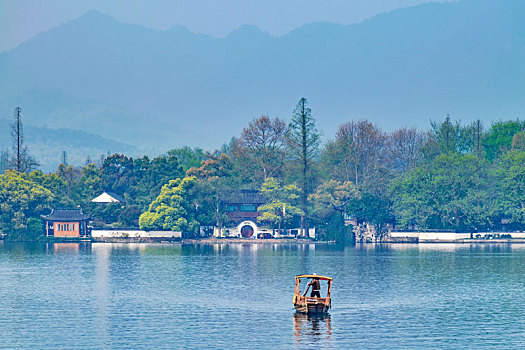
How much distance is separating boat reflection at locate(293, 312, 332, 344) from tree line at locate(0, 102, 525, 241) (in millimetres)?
68451

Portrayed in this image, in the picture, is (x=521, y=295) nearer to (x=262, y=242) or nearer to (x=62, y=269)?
(x=62, y=269)

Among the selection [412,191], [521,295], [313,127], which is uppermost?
[313,127]

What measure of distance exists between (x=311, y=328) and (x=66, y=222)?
85505 millimetres

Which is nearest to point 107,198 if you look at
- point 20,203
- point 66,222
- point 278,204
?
point 66,222

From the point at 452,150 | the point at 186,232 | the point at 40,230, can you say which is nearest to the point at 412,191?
the point at 452,150

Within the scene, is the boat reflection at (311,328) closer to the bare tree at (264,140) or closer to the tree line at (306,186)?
the tree line at (306,186)

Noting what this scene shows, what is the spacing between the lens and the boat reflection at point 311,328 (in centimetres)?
4294

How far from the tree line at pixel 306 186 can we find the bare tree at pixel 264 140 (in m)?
0.16

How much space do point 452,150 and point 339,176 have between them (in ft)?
68.3

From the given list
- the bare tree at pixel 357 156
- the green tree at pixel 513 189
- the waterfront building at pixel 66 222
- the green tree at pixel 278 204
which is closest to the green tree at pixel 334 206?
the green tree at pixel 278 204

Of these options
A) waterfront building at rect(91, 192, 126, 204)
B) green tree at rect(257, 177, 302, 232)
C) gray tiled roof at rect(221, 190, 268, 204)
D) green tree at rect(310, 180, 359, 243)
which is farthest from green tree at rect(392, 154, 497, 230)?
waterfront building at rect(91, 192, 126, 204)

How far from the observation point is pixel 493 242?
118 m

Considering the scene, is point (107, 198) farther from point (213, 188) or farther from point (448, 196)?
point (448, 196)

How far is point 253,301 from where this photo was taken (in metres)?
56.5
